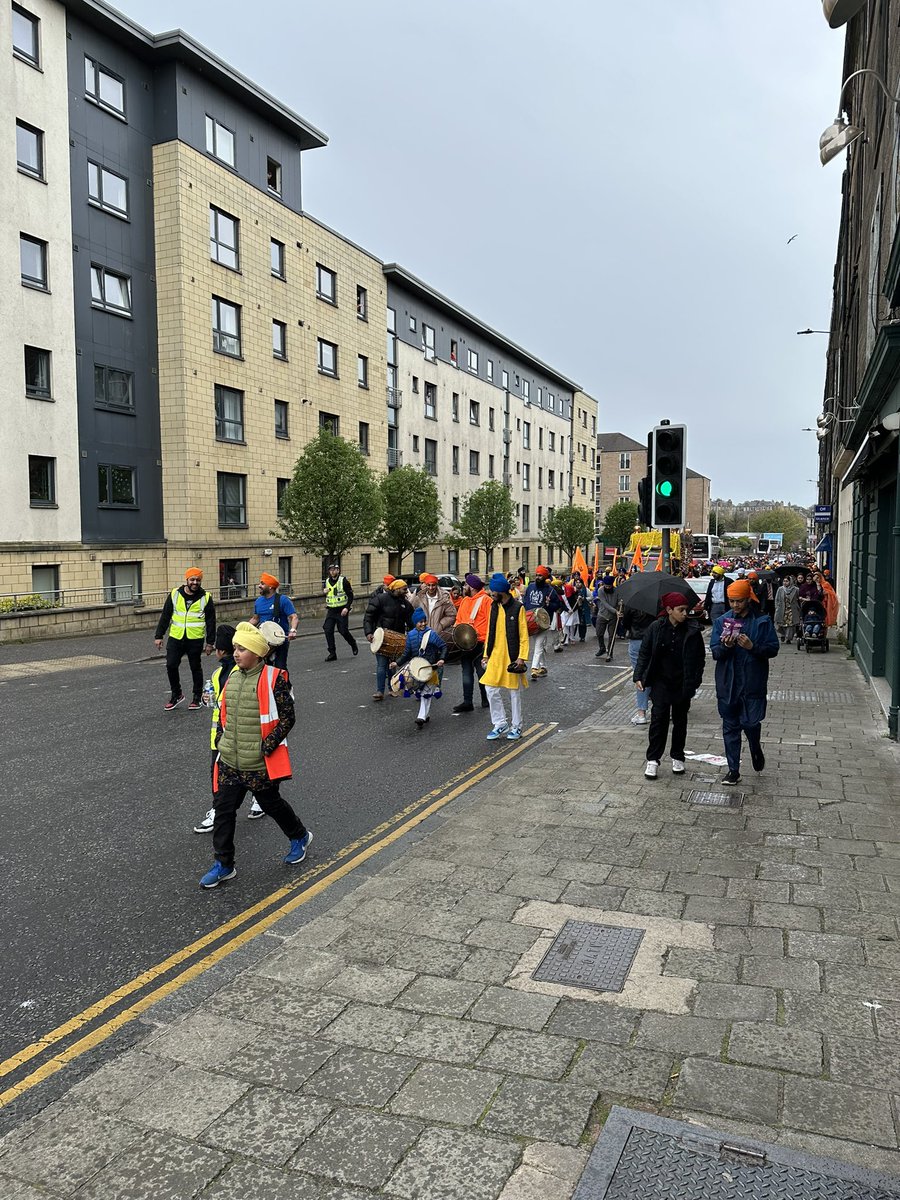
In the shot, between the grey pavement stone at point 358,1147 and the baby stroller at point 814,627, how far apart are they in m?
17.4

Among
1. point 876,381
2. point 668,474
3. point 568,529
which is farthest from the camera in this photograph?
point 568,529

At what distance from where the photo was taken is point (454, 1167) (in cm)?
282

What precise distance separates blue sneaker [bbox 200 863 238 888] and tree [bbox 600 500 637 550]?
255 feet

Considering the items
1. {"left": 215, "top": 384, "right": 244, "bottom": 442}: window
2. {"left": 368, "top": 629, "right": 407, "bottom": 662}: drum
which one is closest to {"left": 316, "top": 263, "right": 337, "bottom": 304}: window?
{"left": 215, "top": 384, "right": 244, "bottom": 442}: window

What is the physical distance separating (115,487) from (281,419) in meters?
8.55

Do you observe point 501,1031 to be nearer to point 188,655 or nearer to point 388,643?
point 388,643

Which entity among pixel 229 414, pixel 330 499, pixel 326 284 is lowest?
pixel 330 499

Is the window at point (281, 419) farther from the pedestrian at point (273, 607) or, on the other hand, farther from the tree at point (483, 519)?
the pedestrian at point (273, 607)

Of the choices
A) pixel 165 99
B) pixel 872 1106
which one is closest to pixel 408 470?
pixel 165 99

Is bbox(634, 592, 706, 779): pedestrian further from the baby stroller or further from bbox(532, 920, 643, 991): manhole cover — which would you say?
the baby stroller

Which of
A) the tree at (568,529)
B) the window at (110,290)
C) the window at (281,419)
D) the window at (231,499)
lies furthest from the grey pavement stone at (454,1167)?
the tree at (568,529)

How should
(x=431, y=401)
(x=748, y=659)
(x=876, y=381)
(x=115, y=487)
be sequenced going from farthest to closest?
(x=431, y=401)
(x=115, y=487)
(x=876, y=381)
(x=748, y=659)

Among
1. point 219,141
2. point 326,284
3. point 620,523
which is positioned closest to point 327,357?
point 326,284

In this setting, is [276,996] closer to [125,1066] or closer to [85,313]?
[125,1066]
